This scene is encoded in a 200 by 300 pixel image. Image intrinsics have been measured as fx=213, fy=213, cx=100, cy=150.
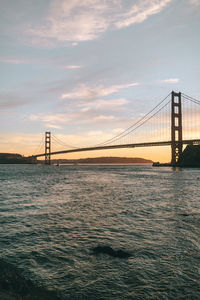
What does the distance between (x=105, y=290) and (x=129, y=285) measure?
0.57 m

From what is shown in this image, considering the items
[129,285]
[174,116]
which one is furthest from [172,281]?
[174,116]

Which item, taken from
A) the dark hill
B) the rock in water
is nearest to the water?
the rock in water

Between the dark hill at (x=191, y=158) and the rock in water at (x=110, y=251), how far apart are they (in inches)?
3458

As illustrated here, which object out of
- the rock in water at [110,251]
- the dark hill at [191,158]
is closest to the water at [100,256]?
the rock in water at [110,251]

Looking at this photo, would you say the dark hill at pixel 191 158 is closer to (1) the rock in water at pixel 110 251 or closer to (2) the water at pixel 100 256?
(2) the water at pixel 100 256

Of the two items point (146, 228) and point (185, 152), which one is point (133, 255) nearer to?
point (146, 228)

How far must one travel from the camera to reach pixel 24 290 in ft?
14.1

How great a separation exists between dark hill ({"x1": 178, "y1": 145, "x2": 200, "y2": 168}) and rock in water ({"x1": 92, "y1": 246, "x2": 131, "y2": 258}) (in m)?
87.8

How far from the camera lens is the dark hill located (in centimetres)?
8862

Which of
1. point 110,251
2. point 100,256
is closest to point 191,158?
point 110,251

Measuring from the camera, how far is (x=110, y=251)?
255 inches

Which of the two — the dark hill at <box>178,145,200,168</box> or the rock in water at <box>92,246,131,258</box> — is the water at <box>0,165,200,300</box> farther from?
the dark hill at <box>178,145,200,168</box>

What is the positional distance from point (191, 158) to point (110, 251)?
299 ft

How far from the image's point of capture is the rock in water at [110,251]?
6227mm
